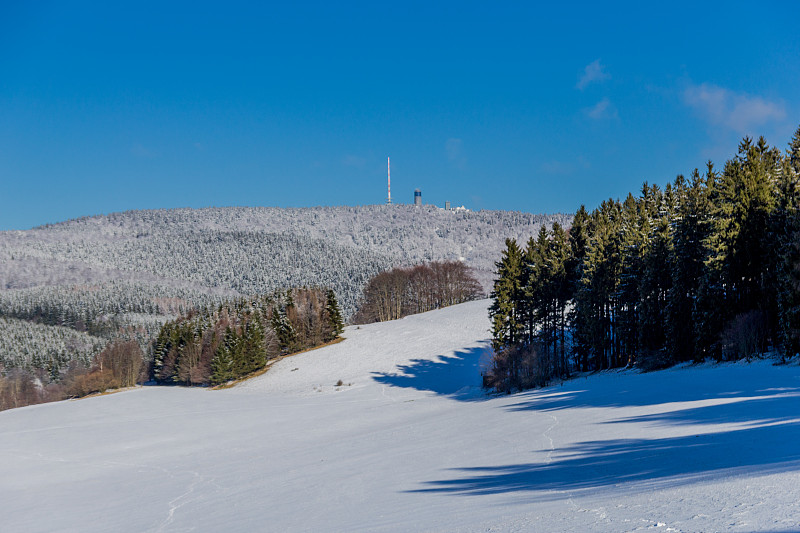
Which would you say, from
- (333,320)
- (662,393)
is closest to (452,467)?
(662,393)

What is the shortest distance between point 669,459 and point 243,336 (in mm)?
73578

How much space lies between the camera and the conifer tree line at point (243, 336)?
7762 centimetres

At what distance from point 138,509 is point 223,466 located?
630 centimetres

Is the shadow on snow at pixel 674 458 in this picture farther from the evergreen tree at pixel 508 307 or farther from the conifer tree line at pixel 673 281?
the evergreen tree at pixel 508 307

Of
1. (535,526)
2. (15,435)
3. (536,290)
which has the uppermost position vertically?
(536,290)

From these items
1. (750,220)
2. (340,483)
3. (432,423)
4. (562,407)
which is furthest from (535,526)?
(750,220)

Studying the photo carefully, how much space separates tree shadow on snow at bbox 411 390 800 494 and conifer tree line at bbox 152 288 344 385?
67.4 m

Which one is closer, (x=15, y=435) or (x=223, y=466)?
(x=223, y=466)

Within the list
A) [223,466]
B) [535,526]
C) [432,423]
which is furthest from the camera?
[432,423]

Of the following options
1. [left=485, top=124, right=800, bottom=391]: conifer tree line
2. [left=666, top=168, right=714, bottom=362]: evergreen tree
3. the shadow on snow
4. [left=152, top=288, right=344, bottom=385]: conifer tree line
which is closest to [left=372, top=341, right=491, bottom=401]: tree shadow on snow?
[left=485, top=124, right=800, bottom=391]: conifer tree line

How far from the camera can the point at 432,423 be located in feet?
88.3

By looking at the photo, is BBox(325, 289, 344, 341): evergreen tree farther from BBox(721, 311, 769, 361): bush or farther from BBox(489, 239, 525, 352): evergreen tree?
BBox(721, 311, 769, 361): bush

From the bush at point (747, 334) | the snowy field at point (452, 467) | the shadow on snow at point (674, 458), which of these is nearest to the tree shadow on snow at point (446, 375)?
the snowy field at point (452, 467)

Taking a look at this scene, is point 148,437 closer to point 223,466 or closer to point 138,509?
point 223,466
